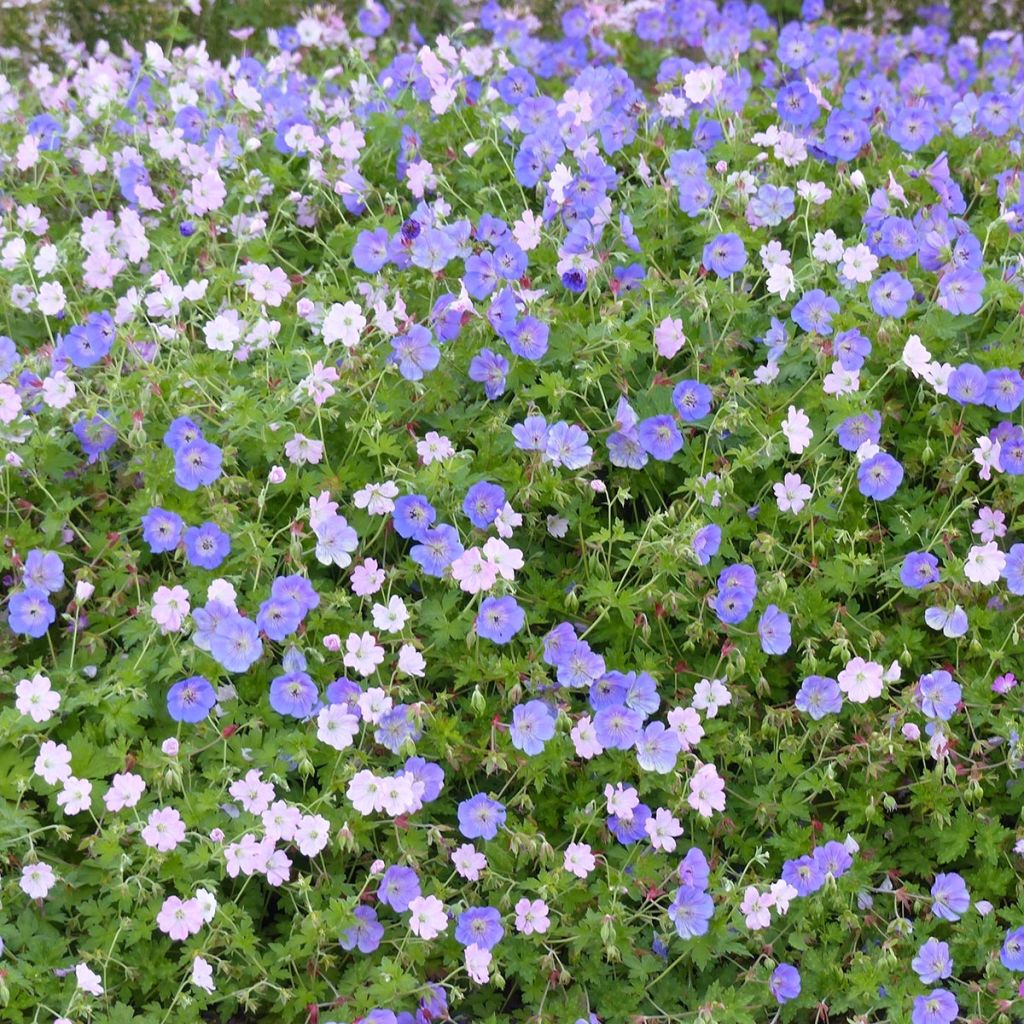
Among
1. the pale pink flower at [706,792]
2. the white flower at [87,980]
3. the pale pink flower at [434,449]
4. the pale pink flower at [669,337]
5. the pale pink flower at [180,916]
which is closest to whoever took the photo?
the white flower at [87,980]

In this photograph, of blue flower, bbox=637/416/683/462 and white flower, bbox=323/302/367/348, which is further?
blue flower, bbox=637/416/683/462

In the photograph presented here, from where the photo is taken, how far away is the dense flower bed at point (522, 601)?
104 inches

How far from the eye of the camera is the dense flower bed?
2.63m

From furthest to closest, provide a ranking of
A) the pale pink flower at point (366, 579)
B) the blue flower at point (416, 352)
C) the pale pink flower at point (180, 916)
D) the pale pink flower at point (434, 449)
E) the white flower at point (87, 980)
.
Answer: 1. the blue flower at point (416, 352)
2. the pale pink flower at point (434, 449)
3. the pale pink flower at point (366, 579)
4. the pale pink flower at point (180, 916)
5. the white flower at point (87, 980)

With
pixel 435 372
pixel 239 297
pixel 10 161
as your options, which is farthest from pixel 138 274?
pixel 435 372

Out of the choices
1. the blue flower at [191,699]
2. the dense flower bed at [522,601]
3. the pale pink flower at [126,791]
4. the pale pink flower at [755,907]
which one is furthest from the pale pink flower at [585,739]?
the pale pink flower at [126,791]

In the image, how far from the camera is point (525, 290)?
3141mm

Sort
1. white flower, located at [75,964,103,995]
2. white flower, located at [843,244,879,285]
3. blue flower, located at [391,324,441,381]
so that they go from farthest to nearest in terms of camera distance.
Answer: white flower, located at [843,244,879,285], blue flower, located at [391,324,441,381], white flower, located at [75,964,103,995]

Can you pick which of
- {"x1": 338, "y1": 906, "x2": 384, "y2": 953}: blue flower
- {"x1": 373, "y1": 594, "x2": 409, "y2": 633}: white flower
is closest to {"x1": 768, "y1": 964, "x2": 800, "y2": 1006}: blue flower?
{"x1": 338, "y1": 906, "x2": 384, "y2": 953}: blue flower

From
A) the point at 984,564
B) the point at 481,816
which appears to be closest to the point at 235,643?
the point at 481,816

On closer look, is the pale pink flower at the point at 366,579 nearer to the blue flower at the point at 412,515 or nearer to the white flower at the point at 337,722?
the blue flower at the point at 412,515

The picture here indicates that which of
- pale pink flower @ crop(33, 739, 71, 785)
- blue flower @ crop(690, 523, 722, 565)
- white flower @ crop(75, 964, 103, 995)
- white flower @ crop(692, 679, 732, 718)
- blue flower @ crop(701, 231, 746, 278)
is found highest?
blue flower @ crop(701, 231, 746, 278)

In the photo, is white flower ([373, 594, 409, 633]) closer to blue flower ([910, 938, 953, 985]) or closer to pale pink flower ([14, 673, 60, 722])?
pale pink flower ([14, 673, 60, 722])

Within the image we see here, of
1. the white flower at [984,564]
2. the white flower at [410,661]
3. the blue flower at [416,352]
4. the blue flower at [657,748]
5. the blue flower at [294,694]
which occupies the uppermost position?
the blue flower at [416,352]
